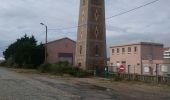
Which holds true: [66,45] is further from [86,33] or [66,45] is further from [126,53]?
[86,33]

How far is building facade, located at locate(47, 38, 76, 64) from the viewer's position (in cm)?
9125

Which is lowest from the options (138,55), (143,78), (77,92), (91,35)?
(77,92)

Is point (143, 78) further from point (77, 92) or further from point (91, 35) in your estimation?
point (91, 35)

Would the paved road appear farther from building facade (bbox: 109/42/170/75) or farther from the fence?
building facade (bbox: 109/42/170/75)

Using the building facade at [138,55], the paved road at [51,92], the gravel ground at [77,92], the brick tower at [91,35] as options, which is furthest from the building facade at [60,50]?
the paved road at [51,92]

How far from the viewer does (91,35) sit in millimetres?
59000

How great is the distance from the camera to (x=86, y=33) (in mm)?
58094

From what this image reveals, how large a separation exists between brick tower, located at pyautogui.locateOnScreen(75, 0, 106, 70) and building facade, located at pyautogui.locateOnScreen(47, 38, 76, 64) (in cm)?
3058

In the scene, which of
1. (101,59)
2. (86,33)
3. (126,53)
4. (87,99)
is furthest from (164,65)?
(87,99)

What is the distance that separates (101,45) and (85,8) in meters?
6.92

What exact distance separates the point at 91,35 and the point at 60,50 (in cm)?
3504

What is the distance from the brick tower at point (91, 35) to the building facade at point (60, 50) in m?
30.6

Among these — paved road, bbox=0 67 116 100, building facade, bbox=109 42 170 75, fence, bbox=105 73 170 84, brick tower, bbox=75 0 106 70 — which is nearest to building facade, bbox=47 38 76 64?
building facade, bbox=109 42 170 75

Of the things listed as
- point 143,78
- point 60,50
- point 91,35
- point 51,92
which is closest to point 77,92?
point 51,92
